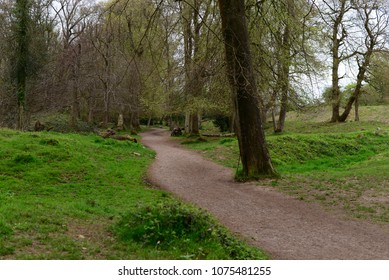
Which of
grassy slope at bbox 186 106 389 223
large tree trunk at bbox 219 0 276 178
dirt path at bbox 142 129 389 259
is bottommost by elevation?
dirt path at bbox 142 129 389 259

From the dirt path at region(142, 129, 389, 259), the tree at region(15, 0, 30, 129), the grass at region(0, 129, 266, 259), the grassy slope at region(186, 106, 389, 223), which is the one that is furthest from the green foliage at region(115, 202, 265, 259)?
the tree at region(15, 0, 30, 129)

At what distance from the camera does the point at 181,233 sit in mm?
5512

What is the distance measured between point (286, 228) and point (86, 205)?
391cm

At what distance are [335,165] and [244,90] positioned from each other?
7.19m

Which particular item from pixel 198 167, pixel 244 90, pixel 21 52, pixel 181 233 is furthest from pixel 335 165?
pixel 21 52

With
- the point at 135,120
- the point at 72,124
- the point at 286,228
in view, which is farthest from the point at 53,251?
the point at 135,120

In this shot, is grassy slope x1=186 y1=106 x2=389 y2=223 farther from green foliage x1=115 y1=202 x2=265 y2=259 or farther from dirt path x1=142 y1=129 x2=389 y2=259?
green foliage x1=115 y1=202 x2=265 y2=259

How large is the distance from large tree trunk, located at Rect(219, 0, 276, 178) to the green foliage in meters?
5.53

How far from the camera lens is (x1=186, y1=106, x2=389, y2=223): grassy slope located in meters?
9.49

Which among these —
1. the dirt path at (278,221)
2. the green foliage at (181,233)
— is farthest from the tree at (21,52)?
the green foliage at (181,233)

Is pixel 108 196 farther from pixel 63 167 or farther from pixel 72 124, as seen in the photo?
pixel 72 124

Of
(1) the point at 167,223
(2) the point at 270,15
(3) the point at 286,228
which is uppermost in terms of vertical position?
(2) the point at 270,15

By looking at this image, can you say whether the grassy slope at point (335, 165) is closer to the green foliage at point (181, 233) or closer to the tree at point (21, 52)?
the green foliage at point (181, 233)

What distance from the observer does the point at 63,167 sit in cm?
1155
